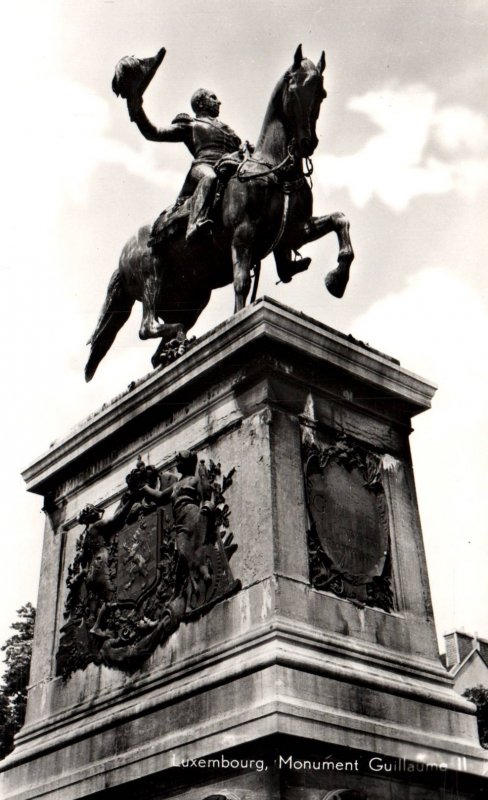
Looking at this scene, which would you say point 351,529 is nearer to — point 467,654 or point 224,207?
point 224,207

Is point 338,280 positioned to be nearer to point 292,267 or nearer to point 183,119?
point 292,267

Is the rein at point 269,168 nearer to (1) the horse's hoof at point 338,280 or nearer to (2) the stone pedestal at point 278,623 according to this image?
(1) the horse's hoof at point 338,280

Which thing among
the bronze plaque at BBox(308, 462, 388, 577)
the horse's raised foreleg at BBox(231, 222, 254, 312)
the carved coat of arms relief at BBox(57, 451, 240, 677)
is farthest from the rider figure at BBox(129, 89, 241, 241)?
the bronze plaque at BBox(308, 462, 388, 577)

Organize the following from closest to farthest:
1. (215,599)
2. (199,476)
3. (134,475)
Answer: (215,599)
(199,476)
(134,475)

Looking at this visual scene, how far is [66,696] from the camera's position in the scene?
1125cm

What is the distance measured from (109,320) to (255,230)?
288 centimetres

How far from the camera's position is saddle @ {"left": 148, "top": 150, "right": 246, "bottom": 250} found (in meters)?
12.0

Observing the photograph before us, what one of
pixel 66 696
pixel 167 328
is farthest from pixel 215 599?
pixel 167 328

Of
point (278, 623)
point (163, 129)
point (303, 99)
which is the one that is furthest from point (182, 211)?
point (278, 623)

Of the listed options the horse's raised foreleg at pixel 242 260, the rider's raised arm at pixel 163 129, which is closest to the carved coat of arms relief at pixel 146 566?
the horse's raised foreleg at pixel 242 260

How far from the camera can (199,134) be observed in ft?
43.4

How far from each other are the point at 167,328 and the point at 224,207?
60.2 inches

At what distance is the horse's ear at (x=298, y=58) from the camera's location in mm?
11398

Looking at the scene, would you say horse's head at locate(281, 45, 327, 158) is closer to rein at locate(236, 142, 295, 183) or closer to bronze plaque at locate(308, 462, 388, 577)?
rein at locate(236, 142, 295, 183)
